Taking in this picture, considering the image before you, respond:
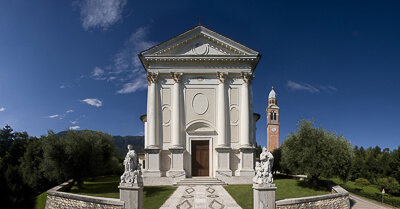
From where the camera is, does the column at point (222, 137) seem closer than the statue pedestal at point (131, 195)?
No

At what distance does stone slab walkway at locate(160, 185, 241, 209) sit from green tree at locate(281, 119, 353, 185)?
271 inches

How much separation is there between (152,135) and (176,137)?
7.39 feet

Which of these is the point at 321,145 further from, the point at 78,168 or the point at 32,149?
the point at 32,149

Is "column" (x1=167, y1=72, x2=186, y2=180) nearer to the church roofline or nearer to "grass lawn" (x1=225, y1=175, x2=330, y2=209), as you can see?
the church roofline

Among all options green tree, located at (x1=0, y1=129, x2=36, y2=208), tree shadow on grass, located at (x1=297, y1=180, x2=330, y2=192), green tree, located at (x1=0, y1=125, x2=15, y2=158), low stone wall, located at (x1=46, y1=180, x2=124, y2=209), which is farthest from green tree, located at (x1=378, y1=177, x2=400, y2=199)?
green tree, located at (x1=0, y1=125, x2=15, y2=158)

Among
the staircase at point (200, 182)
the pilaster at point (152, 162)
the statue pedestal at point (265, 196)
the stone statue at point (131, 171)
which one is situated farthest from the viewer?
the pilaster at point (152, 162)

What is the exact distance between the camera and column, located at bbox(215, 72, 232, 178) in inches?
797

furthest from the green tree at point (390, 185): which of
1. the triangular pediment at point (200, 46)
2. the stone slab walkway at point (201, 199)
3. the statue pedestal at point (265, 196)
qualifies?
the statue pedestal at point (265, 196)

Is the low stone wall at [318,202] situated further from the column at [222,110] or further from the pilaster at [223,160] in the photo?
the column at [222,110]

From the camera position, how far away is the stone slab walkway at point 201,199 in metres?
12.4

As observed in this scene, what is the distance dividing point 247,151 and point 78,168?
14.7 meters

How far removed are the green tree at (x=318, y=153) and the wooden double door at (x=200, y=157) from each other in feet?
23.4

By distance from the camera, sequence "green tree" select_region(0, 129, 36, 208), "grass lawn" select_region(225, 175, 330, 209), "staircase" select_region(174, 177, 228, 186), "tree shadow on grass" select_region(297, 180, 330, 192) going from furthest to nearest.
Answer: "staircase" select_region(174, 177, 228, 186) < "tree shadow on grass" select_region(297, 180, 330, 192) < "grass lawn" select_region(225, 175, 330, 209) < "green tree" select_region(0, 129, 36, 208)

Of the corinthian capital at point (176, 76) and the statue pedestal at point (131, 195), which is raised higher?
the corinthian capital at point (176, 76)
